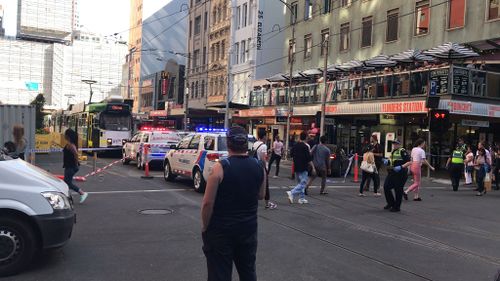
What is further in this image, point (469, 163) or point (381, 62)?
point (381, 62)

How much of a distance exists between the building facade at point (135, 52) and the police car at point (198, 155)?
270ft

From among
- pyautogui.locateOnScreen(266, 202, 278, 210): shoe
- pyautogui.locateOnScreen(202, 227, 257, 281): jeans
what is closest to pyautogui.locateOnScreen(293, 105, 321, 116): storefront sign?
pyautogui.locateOnScreen(266, 202, 278, 210): shoe

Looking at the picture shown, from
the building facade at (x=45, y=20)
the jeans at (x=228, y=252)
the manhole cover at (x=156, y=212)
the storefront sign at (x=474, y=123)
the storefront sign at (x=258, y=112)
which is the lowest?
the manhole cover at (x=156, y=212)

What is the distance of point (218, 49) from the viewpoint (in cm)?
5622

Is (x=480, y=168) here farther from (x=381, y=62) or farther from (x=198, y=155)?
(x=381, y=62)

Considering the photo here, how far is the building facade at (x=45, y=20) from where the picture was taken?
347 feet

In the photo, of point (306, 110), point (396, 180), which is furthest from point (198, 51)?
point (396, 180)

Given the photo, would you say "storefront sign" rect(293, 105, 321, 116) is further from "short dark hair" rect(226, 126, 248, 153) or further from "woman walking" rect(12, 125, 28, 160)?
"short dark hair" rect(226, 126, 248, 153)

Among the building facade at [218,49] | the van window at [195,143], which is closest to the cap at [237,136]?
the van window at [195,143]

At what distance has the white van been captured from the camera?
581cm

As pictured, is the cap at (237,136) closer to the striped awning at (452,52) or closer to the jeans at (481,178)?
the jeans at (481,178)

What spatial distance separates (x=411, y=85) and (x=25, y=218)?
22.2 meters

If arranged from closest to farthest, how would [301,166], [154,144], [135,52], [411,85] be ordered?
1. [301,166]
2. [154,144]
3. [411,85]
4. [135,52]

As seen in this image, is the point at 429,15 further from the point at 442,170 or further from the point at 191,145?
the point at 191,145
